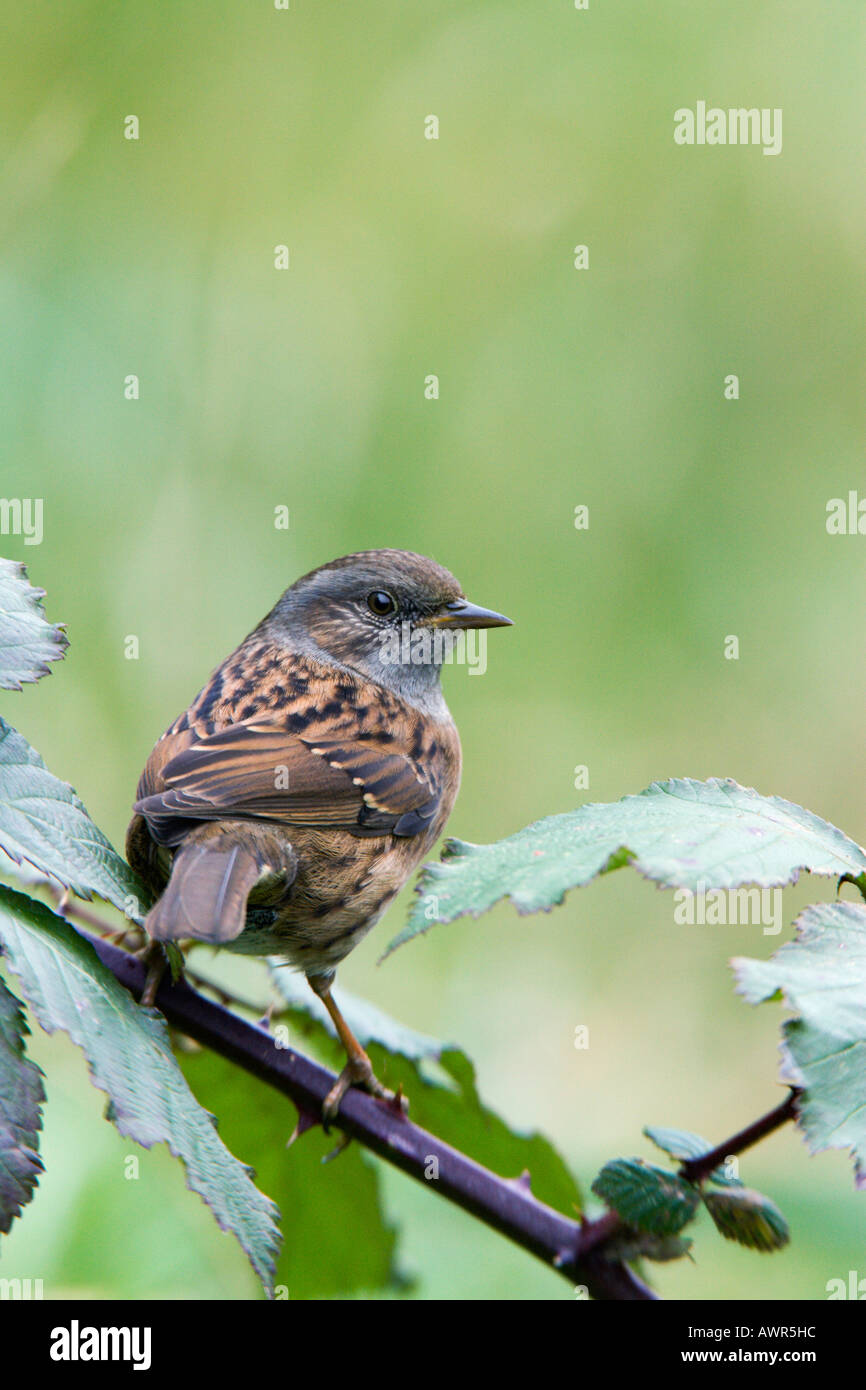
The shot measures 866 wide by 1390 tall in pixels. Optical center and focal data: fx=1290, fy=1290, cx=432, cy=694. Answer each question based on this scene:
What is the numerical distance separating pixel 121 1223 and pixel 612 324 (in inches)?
212

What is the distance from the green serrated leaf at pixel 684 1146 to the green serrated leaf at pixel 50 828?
93cm

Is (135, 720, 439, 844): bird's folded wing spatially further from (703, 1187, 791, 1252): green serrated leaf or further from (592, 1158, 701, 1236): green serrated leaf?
(703, 1187, 791, 1252): green serrated leaf

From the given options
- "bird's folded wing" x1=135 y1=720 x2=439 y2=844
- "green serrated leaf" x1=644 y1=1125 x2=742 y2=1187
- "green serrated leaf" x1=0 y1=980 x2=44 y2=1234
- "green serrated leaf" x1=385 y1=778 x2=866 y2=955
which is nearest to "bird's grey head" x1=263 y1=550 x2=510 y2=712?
"bird's folded wing" x1=135 y1=720 x2=439 y2=844

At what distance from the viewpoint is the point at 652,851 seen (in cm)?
189

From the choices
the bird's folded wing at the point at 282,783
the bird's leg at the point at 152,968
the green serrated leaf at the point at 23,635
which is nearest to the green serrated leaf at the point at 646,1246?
the bird's leg at the point at 152,968

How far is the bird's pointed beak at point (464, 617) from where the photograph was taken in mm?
4258

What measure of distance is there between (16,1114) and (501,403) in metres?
5.62

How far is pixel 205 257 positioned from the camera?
255 inches

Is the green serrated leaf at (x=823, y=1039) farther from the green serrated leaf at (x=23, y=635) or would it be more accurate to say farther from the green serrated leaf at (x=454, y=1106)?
the green serrated leaf at (x=23, y=635)

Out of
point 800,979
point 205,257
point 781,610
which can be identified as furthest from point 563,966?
A: point 800,979

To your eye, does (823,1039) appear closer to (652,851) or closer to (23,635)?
(652,851)

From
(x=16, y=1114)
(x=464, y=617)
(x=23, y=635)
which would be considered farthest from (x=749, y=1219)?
(x=464, y=617)

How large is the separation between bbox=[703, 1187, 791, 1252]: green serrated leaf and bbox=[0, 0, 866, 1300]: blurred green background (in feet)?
11.7

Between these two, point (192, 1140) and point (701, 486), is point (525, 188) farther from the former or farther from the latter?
point (192, 1140)
